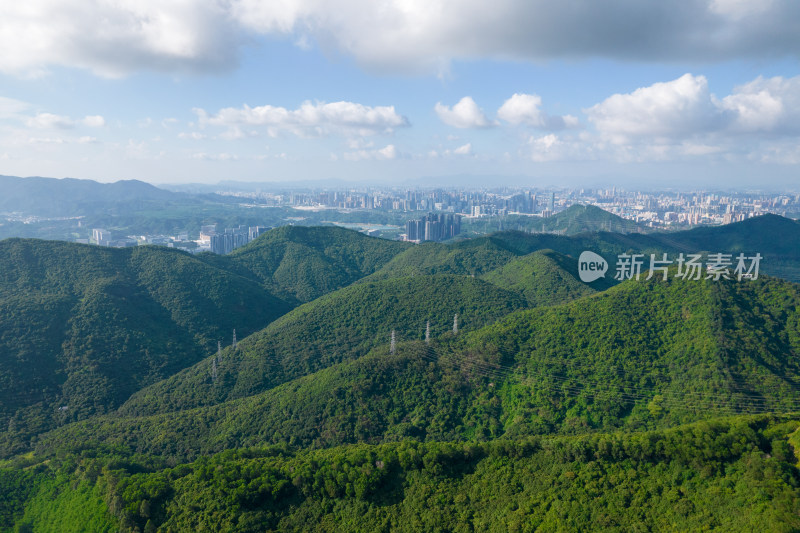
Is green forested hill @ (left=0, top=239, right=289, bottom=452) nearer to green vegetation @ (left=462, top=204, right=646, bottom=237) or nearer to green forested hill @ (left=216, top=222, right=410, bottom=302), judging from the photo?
green forested hill @ (left=216, top=222, right=410, bottom=302)

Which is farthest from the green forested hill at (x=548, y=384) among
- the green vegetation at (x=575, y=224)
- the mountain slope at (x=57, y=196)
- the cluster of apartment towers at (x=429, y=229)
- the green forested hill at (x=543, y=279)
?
the mountain slope at (x=57, y=196)

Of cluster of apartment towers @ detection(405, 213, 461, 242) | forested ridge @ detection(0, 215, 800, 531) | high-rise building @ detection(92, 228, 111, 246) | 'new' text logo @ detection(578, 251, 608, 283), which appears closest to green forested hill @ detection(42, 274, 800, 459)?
forested ridge @ detection(0, 215, 800, 531)

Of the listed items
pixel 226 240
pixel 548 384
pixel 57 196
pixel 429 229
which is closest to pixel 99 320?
pixel 548 384

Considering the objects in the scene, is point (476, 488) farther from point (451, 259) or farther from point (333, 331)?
point (451, 259)

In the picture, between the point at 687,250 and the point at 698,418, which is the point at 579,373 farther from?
the point at 687,250

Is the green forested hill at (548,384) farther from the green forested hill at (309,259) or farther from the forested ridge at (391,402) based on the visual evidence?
the green forested hill at (309,259)
